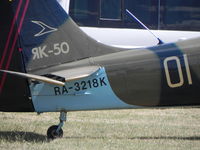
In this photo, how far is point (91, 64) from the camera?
7871 mm

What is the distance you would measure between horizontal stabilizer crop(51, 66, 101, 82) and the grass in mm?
872

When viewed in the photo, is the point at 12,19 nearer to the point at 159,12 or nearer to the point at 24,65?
the point at 24,65

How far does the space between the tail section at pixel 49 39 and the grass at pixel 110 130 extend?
3.57 feet

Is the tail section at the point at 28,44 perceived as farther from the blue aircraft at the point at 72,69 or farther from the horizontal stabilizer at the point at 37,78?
the horizontal stabilizer at the point at 37,78

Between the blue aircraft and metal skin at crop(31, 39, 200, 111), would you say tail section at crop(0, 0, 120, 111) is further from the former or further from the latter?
metal skin at crop(31, 39, 200, 111)

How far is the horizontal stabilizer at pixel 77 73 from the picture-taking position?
7.40 m

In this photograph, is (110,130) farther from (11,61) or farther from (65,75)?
(11,61)

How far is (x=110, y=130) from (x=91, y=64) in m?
1.29

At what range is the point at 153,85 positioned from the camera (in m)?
7.86

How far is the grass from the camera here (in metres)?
7.37

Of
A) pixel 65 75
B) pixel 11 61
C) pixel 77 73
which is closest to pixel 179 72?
pixel 77 73

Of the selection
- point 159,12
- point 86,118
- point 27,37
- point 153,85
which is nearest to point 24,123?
point 86,118

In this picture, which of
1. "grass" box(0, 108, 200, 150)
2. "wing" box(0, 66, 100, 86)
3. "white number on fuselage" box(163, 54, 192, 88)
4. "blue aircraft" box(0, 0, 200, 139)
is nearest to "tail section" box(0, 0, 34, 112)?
"blue aircraft" box(0, 0, 200, 139)

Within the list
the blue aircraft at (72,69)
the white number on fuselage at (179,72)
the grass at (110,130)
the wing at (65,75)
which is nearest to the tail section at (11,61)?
the blue aircraft at (72,69)
